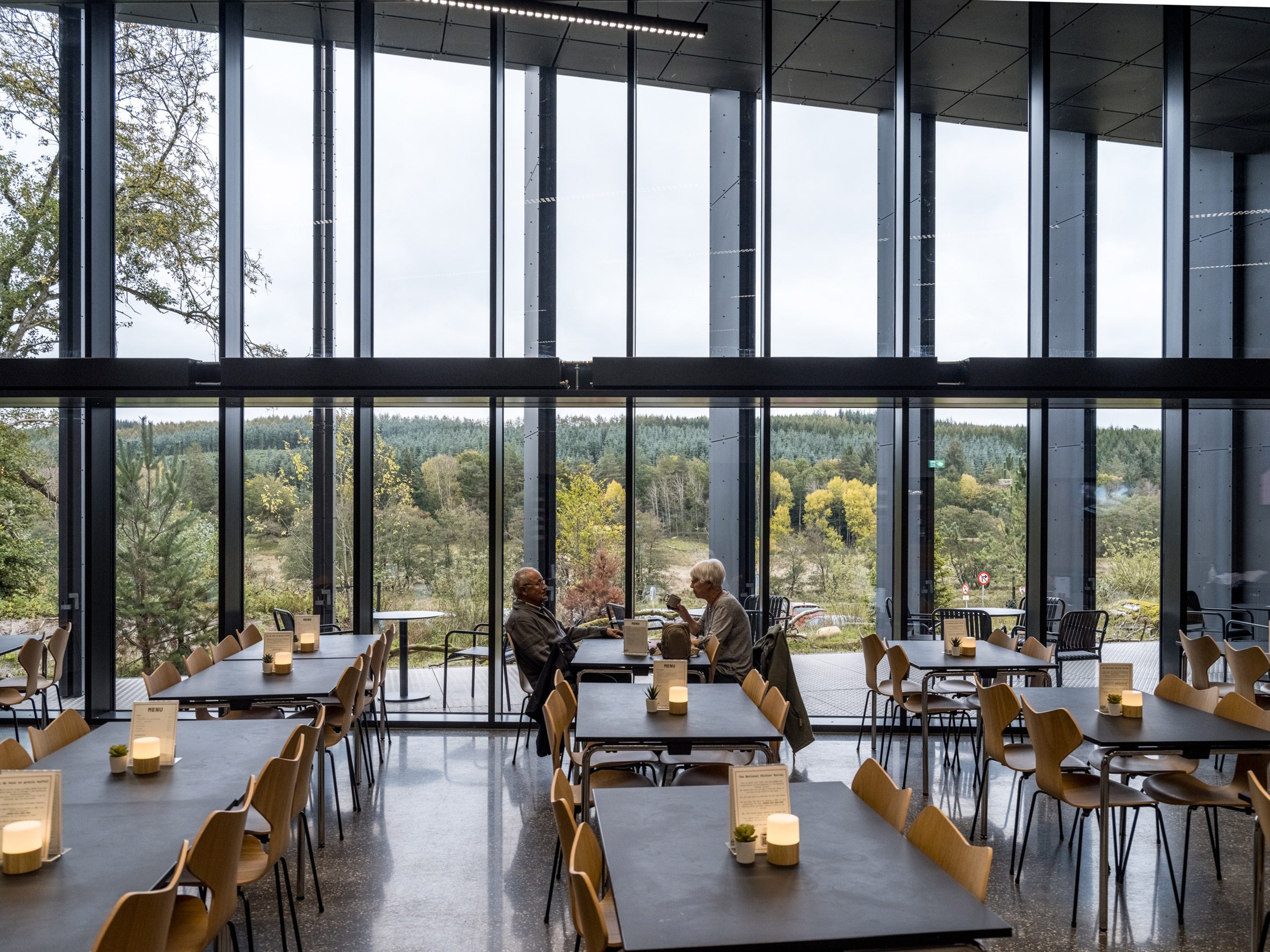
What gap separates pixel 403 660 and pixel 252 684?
261 centimetres

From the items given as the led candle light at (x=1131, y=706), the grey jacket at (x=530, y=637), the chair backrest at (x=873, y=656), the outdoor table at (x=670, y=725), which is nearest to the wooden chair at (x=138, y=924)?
the outdoor table at (x=670, y=725)

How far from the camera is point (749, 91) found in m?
8.02

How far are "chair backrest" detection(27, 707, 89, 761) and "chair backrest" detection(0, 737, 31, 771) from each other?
71mm

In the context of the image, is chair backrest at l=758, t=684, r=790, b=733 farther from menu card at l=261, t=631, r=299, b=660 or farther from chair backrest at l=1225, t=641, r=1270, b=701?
chair backrest at l=1225, t=641, r=1270, b=701

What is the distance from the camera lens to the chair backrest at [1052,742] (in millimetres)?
4113

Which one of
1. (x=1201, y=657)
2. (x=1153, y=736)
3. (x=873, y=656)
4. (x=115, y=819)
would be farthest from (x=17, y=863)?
(x=1201, y=657)

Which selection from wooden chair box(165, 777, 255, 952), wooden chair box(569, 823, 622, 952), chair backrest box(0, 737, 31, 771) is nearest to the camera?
wooden chair box(569, 823, 622, 952)

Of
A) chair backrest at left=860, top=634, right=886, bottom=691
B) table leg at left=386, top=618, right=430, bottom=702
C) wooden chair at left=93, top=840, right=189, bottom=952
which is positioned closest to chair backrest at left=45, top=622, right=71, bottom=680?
table leg at left=386, top=618, right=430, bottom=702

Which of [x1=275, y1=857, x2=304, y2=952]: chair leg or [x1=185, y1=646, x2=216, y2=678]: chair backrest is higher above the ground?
[x1=185, y1=646, x2=216, y2=678]: chair backrest

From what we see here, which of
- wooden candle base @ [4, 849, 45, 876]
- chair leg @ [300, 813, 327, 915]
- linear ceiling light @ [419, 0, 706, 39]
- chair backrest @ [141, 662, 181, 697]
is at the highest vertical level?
linear ceiling light @ [419, 0, 706, 39]

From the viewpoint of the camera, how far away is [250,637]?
6922 millimetres

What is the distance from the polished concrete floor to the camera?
3.88m

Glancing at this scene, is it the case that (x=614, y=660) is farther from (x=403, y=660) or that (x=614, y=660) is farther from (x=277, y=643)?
(x=403, y=660)

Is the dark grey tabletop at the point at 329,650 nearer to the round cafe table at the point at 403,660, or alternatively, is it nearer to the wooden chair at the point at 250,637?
the wooden chair at the point at 250,637
